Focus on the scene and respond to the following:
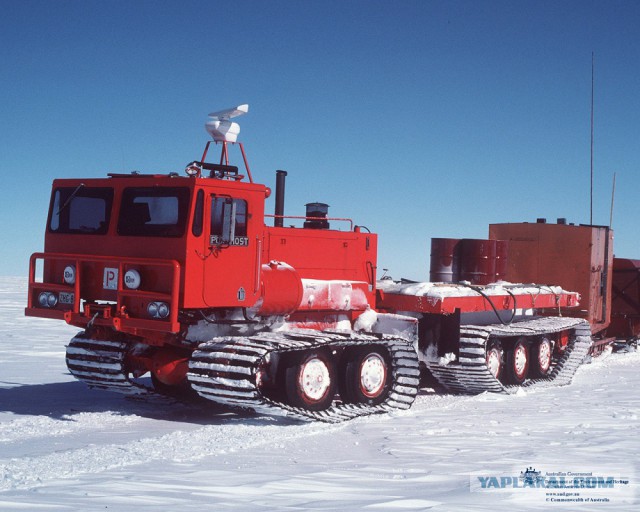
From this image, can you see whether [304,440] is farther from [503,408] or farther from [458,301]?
[458,301]

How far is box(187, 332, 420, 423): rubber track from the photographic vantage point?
881 cm

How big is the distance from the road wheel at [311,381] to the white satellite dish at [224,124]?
293cm

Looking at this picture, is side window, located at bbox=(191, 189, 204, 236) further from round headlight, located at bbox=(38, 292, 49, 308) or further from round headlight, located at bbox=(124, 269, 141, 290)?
round headlight, located at bbox=(38, 292, 49, 308)

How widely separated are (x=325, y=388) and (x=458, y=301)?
3.08 metres

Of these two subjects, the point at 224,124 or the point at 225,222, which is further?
the point at 224,124

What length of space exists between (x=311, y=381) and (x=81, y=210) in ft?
11.9

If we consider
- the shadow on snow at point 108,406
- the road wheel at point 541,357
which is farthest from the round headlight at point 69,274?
the road wheel at point 541,357

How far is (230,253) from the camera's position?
9.43 meters

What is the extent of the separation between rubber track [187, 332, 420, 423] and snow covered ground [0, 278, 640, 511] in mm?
272

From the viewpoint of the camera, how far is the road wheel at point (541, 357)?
47.3ft

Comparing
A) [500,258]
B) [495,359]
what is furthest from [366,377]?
[500,258]

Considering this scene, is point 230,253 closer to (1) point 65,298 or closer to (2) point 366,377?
(1) point 65,298

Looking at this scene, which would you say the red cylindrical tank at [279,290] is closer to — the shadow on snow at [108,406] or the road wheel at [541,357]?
the shadow on snow at [108,406]

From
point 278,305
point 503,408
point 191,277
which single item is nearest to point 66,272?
point 191,277
